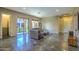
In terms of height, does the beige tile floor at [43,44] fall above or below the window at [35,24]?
below

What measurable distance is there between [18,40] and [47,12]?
1374mm

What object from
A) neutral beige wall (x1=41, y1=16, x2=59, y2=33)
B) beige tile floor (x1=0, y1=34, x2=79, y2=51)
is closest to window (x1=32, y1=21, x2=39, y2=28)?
neutral beige wall (x1=41, y1=16, x2=59, y2=33)

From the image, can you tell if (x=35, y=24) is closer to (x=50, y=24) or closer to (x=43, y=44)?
(x=50, y=24)

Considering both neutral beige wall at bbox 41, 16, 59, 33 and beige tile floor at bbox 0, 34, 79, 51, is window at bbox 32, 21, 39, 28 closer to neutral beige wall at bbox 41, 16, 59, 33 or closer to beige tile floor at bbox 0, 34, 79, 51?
neutral beige wall at bbox 41, 16, 59, 33

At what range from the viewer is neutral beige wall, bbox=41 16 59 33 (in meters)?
3.27

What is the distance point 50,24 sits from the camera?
3.39 m

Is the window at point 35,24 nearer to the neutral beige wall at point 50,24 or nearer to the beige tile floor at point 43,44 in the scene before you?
the neutral beige wall at point 50,24

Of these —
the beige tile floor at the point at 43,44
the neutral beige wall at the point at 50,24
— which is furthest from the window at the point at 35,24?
the beige tile floor at the point at 43,44

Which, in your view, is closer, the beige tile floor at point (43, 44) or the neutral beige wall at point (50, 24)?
the beige tile floor at point (43, 44)

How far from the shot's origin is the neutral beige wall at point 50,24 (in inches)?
129
